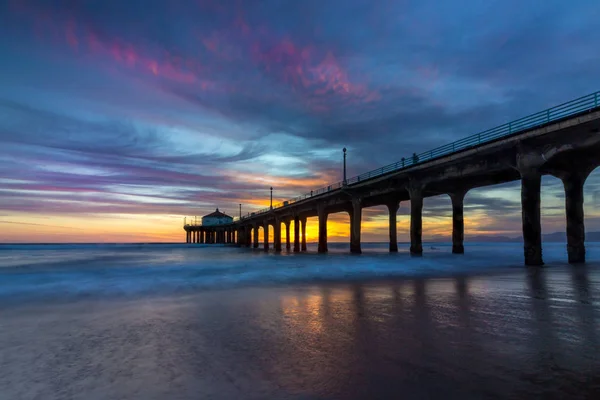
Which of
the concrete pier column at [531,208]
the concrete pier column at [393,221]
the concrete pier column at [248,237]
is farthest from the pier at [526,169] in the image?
the concrete pier column at [248,237]

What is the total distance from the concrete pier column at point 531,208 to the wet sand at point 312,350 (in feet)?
49.9

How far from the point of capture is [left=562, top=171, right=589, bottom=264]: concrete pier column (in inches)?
1146

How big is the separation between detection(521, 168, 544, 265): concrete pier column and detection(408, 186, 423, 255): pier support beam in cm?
1438

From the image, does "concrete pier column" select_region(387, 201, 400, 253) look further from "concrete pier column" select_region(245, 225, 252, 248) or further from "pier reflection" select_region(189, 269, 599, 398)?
"concrete pier column" select_region(245, 225, 252, 248)

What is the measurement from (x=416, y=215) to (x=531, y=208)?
607 inches

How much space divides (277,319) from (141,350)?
11.5 ft

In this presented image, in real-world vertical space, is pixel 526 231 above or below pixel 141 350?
above

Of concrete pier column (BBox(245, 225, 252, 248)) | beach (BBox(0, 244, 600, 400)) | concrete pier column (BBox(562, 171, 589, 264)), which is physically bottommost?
concrete pier column (BBox(245, 225, 252, 248))

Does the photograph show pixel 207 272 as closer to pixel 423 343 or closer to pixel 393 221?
pixel 423 343

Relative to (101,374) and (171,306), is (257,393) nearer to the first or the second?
(101,374)

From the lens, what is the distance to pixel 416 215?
40.4m

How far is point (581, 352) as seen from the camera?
5867 millimetres

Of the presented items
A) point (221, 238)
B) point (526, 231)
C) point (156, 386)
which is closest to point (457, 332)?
point (156, 386)

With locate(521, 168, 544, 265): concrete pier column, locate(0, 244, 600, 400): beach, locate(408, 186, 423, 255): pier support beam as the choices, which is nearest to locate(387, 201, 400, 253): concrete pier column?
locate(408, 186, 423, 255): pier support beam
